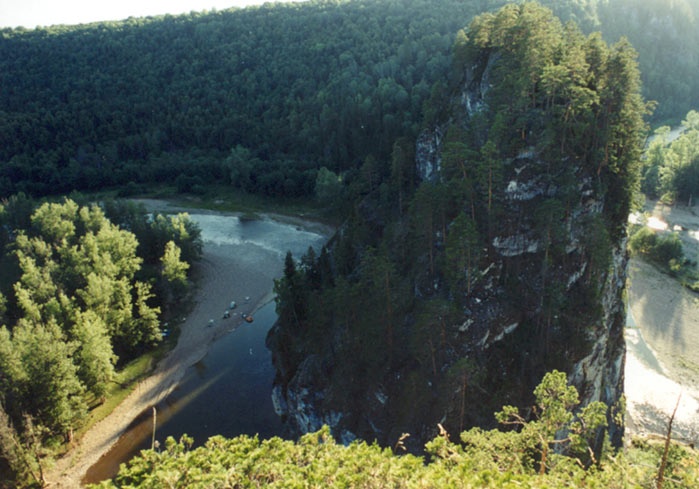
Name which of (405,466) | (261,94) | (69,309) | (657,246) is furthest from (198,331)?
(261,94)

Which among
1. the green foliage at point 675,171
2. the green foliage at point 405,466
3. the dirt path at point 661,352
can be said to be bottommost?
the dirt path at point 661,352

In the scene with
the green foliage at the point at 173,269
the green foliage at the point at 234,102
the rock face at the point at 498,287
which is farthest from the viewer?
the green foliage at the point at 234,102

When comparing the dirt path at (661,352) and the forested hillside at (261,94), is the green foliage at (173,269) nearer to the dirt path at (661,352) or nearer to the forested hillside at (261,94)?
the forested hillside at (261,94)

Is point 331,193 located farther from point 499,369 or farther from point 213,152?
point 499,369

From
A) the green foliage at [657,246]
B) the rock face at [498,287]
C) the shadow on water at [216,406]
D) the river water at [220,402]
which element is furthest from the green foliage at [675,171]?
the shadow on water at [216,406]

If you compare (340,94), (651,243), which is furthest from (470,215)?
(340,94)
